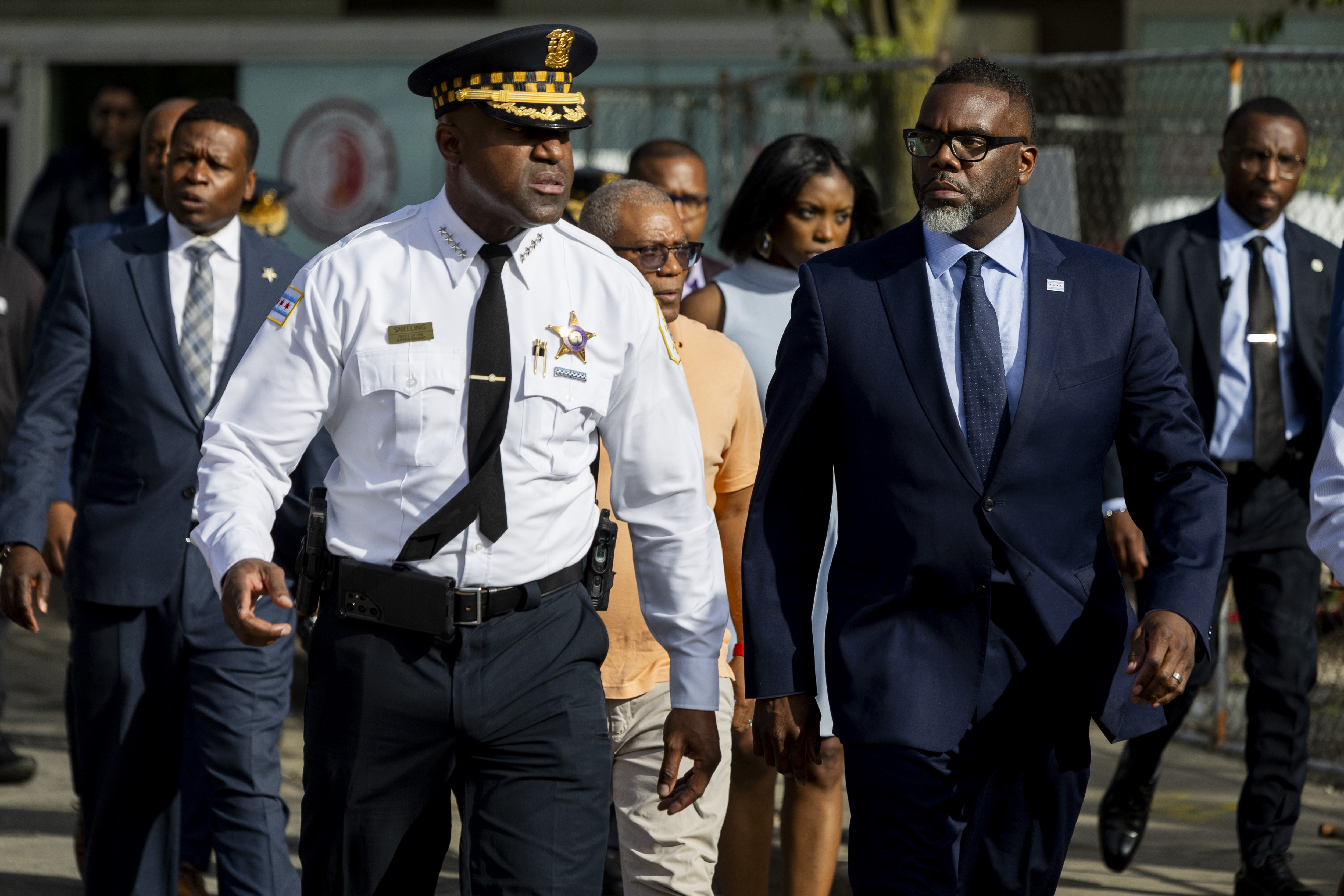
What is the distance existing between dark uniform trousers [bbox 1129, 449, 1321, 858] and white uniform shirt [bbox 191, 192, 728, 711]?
2.81 metres

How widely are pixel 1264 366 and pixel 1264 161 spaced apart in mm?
726

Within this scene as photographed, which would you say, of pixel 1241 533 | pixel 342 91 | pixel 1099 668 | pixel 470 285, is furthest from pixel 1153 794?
pixel 342 91

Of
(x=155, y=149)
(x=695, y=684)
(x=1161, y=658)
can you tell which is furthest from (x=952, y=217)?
(x=155, y=149)

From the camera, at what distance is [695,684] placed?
11.3ft

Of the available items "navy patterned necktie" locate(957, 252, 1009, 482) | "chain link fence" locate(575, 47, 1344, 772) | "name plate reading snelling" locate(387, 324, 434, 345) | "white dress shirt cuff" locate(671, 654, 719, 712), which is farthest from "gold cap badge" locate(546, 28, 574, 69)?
"chain link fence" locate(575, 47, 1344, 772)

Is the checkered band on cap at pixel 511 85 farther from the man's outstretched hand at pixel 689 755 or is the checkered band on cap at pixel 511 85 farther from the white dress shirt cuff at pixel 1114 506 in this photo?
the white dress shirt cuff at pixel 1114 506

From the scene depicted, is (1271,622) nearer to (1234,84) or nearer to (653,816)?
(653,816)

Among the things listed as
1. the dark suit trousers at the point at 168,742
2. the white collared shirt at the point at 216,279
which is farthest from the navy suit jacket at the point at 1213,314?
the dark suit trousers at the point at 168,742

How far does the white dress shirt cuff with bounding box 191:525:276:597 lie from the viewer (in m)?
3.14

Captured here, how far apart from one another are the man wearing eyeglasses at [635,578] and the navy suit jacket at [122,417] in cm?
122

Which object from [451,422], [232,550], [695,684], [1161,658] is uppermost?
[451,422]

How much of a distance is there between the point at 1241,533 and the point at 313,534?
3.68m

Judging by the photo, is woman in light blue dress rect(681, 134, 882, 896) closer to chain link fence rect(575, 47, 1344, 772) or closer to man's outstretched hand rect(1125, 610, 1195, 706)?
man's outstretched hand rect(1125, 610, 1195, 706)

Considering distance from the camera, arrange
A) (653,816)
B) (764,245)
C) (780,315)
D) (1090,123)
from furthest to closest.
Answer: (1090,123)
(764,245)
(780,315)
(653,816)
